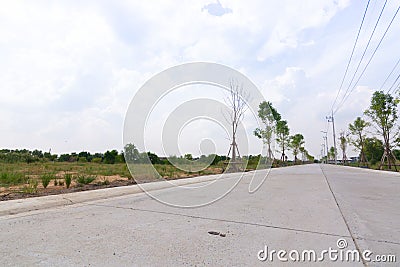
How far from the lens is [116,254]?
224 centimetres

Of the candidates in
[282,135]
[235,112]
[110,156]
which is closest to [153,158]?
[235,112]

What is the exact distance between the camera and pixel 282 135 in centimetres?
3247

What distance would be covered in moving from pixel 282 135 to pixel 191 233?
103 ft

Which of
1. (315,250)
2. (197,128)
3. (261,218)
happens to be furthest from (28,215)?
(197,128)

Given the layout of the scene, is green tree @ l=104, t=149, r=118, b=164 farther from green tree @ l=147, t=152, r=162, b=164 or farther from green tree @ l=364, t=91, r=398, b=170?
green tree @ l=364, t=91, r=398, b=170

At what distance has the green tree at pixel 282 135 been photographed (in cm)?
3059

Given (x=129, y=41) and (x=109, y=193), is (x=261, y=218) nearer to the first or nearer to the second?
(x=109, y=193)

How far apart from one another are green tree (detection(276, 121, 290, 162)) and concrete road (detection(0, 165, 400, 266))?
26633 mm

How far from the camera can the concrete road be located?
2172 mm

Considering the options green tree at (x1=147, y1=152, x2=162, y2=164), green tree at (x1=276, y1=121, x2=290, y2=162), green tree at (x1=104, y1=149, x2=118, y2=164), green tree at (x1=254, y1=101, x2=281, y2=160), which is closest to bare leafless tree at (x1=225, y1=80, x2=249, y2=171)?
green tree at (x1=147, y1=152, x2=162, y2=164)

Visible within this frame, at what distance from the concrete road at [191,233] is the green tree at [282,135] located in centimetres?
2663

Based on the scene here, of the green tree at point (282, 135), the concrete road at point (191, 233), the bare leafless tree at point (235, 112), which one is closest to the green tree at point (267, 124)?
the green tree at point (282, 135)

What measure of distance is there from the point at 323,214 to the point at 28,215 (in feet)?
14.5

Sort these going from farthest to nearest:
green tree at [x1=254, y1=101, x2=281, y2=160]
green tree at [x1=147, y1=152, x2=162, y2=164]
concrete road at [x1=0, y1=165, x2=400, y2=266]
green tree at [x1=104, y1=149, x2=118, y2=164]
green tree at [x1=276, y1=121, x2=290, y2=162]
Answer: green tree at [x1=276, y1=121, x2=290, y2=162] < green tree at [x1=104, y1=149, x2=118, y2=164] < green tree at [x1=254, y1=101, x2=281, y2=160] < green tree at [x1=147, y1=152, x2=162, y2=164] < concrete road at [x1=0, y1=165, x2=400, y2=266]
